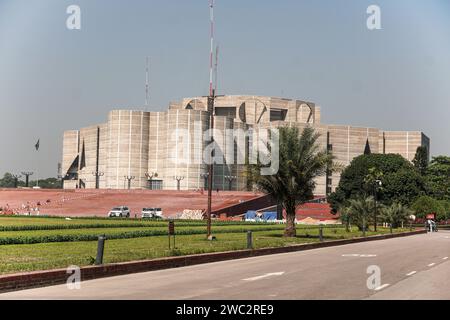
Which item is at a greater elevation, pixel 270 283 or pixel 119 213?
pixel 270 283

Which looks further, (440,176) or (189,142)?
(189,142)

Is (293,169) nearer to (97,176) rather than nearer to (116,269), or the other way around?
(116,269)

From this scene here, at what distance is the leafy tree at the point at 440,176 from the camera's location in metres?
126

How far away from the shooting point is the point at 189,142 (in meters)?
143

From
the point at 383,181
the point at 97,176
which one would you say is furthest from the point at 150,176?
the point at 383,181

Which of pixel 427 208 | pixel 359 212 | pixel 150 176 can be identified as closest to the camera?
pixel 359 212

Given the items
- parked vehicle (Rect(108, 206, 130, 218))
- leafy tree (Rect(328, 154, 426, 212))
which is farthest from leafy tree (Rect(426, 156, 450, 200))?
parked vehicle (Rect(108, 206, 130, 218))

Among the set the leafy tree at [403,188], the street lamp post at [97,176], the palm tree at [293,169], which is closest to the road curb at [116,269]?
the palm tree at [293,169]

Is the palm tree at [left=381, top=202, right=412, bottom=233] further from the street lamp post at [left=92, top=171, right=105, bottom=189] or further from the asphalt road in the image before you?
the street lamp post at [left=92, top=171, right=105, bottom=189]

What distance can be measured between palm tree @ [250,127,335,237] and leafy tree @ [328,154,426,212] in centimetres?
5889

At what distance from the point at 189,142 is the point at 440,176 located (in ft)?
166

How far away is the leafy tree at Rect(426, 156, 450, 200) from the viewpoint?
125500mm
